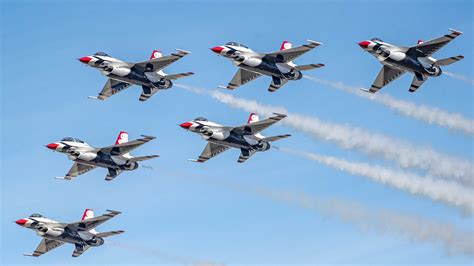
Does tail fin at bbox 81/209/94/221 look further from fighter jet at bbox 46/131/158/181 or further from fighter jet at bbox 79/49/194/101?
fighter jet at bbox 79/49/194/101

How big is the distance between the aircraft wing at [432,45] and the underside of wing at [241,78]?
2222 centimetres

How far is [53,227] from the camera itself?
463ft

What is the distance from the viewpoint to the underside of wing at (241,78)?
14425 cm

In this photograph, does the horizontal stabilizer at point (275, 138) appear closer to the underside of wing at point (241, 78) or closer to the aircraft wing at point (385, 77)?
the underside of wing at point (241, 78)

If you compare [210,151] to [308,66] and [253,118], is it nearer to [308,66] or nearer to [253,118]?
[253,118]

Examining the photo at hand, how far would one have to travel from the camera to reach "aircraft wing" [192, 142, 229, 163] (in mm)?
144750

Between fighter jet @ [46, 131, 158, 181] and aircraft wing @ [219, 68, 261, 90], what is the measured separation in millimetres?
13464

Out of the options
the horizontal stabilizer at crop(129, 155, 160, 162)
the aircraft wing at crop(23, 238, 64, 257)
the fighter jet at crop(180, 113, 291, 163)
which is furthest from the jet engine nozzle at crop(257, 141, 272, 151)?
the aircraft wing at crop(23, 238, 64, 257)

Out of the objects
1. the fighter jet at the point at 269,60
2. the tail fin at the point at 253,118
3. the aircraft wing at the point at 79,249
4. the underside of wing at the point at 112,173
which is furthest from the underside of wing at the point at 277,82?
the aircraft wing at the point at 79,249

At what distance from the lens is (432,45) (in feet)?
428

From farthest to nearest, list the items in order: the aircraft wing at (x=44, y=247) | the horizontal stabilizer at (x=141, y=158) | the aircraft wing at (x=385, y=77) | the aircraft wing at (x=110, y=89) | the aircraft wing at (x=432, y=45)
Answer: the aircraft wing at (x=110, y=89)
the aircraft wing at (x=44, y=247)
the aircraft wing at (x=385, y=77)
the horizontal stabilizer at (x=141, y=158)
the aircraft wing at (x=432, y=45)

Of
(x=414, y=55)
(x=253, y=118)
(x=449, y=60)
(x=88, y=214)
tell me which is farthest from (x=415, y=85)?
(x=88, y=214)

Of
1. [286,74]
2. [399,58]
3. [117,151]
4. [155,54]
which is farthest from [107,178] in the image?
[399,58]

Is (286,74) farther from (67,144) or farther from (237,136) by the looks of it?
(67,144)
